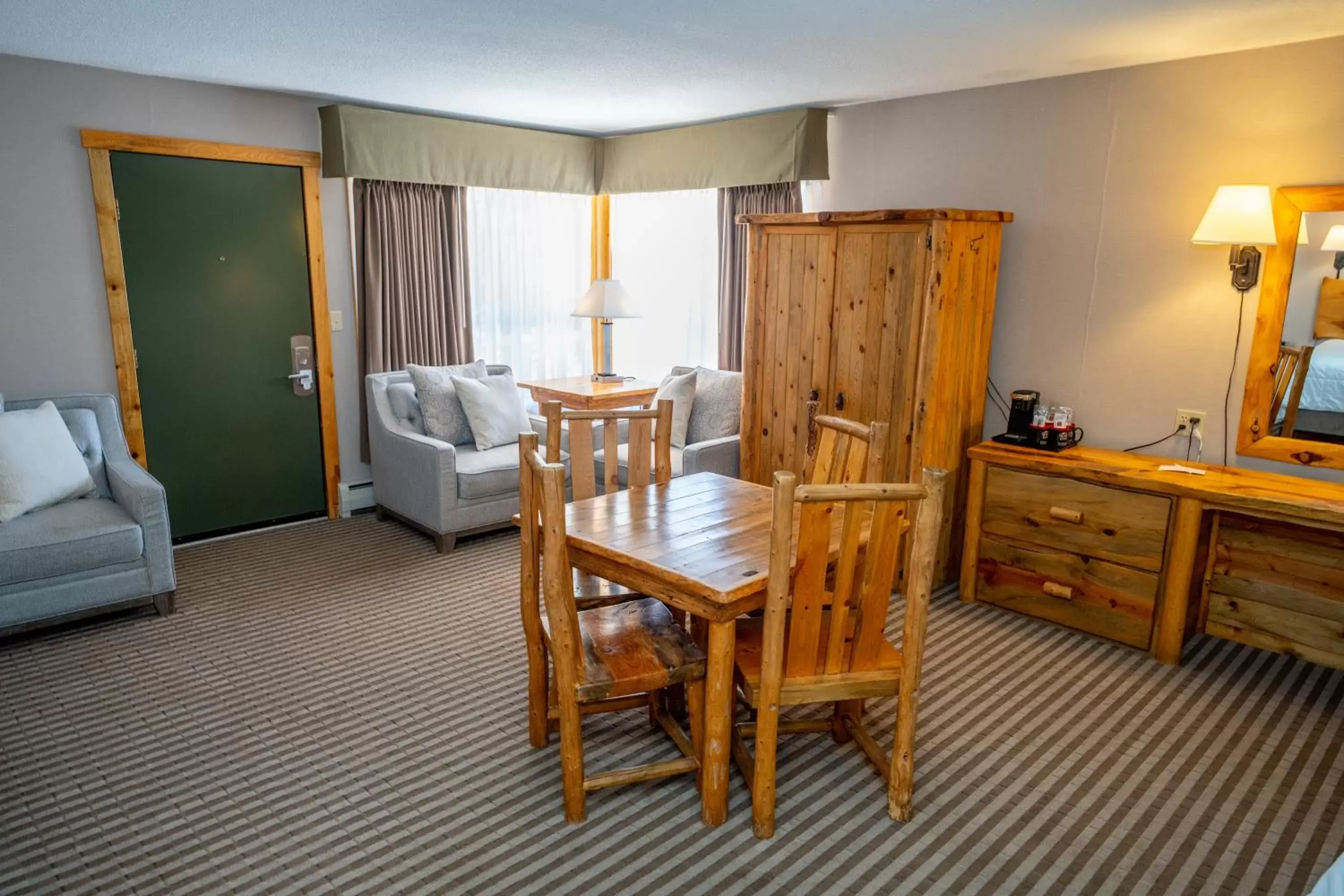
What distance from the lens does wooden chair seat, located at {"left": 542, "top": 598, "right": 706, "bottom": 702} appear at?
7.16 ft

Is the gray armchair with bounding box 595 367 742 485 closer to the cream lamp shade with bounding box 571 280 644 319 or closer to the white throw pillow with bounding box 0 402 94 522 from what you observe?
the cream lamp shade with bounding box 571 280 644 319

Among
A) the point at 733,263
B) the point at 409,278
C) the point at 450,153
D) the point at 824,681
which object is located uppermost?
the point at 450,153

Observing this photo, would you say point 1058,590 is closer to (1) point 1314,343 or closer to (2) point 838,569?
(1) point 1314,343

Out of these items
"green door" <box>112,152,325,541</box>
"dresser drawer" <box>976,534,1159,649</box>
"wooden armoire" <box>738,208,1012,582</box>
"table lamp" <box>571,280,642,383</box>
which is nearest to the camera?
"dresser drawer" <box>976,534,1159,649</box>

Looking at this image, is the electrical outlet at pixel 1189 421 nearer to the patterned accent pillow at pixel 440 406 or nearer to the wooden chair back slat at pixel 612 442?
Result: the wooden chair back slat at pixel 612 442

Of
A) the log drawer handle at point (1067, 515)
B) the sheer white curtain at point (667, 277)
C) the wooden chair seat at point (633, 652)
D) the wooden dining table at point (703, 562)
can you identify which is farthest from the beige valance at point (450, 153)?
the log drawer handle at point (1067, 515)

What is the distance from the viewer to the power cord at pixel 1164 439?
3.53 metres

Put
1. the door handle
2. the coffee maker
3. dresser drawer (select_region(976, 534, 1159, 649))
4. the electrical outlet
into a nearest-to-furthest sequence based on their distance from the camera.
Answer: dresser drawer (select_region(976, 534, 1159, 649)), the electrical outlet, the coffee maker, the door handle

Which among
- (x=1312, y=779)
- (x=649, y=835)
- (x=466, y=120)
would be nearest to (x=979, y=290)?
(x=1312, y=779)

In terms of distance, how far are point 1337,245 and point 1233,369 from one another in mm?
541

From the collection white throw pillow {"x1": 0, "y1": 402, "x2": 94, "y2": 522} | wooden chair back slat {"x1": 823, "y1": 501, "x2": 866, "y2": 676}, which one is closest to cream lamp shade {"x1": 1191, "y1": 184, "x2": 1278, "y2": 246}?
wooden chair back slat {"x1": 823, "y1": 501, "x2": 866, "y2": 676}

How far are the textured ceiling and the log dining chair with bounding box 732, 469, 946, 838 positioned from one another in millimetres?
1580

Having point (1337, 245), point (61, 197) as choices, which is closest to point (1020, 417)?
point (1337, 245)

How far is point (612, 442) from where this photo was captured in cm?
308
